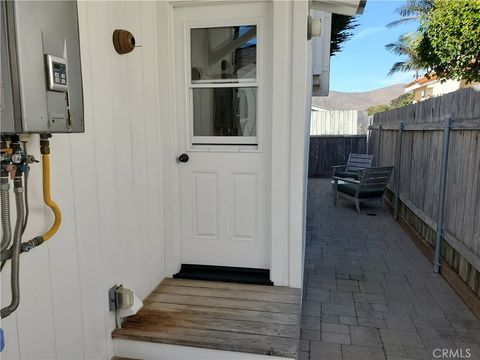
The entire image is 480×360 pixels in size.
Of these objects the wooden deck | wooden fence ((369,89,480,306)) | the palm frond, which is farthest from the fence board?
the palm frond

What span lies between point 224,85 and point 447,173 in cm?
238

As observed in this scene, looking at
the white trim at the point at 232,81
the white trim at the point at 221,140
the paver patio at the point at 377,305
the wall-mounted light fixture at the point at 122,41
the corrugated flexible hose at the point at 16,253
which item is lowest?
the paver patio at the point at 377,305

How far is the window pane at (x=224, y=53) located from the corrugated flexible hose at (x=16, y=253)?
5.34 ft

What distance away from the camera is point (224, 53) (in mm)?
2564

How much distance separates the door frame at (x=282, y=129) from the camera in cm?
233

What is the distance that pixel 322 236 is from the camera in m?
4.82

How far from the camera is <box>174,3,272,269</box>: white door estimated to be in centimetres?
251

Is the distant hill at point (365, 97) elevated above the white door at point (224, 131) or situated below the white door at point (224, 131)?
above

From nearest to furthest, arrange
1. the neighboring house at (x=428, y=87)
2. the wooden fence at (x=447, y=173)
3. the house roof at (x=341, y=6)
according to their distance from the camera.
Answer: the house roof at (x=341, y=6), the wooden fence at (x=447, y=173), the neighboring house at (x=428, y=87)

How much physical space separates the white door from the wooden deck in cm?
30

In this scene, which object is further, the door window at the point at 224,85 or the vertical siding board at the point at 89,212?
the door window at the point at 224,85

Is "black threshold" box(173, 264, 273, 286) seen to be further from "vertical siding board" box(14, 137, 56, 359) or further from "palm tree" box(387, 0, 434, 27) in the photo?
"palm tree" box(387, 0, 434, 27)

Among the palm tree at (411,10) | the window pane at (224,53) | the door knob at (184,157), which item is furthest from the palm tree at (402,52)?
the door knob at (184,157)

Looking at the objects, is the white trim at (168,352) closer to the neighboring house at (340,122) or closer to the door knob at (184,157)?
the door knob at (184,157)
